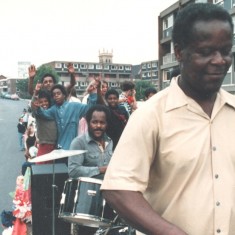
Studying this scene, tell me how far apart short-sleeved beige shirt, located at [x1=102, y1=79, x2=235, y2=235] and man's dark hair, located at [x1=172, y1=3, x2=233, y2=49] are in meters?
0.19

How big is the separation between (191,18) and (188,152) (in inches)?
15.7

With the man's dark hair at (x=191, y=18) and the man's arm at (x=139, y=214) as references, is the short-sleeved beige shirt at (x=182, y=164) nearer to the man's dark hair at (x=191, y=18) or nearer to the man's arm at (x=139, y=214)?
the man's arm at (x=139, y=214)

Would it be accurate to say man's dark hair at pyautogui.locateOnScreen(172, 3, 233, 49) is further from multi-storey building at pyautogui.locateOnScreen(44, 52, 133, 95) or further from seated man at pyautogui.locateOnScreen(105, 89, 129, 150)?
multi-storey building at pyautogui.locateOnScreen(44, 52, 133, 95)

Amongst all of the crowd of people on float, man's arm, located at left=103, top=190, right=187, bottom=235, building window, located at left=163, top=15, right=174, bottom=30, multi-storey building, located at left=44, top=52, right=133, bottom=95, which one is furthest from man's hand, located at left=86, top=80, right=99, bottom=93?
multi-storey building, located at left=44, top=52, right=133, bottom=95

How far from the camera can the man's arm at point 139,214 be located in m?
1.21

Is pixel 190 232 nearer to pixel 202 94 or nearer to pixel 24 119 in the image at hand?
pixel 202 94

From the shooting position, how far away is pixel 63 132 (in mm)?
5812

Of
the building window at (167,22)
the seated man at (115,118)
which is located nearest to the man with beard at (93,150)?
the seated man at (115,118)

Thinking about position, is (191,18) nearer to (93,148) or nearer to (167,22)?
(93,148)

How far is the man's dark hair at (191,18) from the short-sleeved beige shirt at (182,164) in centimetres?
19

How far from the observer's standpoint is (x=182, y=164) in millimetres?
1279

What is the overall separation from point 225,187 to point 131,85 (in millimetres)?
5893

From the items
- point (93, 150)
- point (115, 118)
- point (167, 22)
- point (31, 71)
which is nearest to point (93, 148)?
point (93, 150)

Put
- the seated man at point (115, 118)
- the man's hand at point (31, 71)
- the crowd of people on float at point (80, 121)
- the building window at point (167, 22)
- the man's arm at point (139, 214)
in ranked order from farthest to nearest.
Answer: the building window at point (167, 22), the man's hand at point (31, 71), the seated man at point (115, 118), the crowd of people on float at point (80, 121), the man's arm at point (139, 214)
